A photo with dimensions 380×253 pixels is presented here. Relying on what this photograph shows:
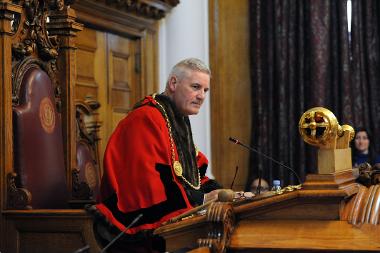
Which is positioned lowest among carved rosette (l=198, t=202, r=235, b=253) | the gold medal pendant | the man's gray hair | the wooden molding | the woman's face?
carved rosette (l=198, t=202, r=235, b=253)

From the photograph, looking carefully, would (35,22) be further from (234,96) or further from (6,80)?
(234,96)

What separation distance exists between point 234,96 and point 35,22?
4150 mm

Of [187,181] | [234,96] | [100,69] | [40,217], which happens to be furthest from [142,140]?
[234,96]

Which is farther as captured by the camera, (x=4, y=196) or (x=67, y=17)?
(x=67, y=17)

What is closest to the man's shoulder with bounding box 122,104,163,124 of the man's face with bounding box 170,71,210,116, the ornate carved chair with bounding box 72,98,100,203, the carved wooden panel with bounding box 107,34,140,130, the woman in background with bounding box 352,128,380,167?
the man's face with bounding box 170,71,210,116

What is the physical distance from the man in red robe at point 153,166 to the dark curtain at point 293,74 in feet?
13.1

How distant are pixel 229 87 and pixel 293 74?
2.32ft

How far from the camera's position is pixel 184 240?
7.55 feet

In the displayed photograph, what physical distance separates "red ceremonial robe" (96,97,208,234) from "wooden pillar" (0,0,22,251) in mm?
596

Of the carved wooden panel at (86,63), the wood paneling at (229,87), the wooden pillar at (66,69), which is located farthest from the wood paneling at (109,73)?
the wooden pillar at (66,69)

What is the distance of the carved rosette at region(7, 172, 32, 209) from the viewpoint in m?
3.88

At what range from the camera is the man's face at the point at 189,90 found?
385 centimetres

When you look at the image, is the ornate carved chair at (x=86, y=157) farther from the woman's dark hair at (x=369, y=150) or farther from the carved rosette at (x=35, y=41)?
Result: the woman's dark hair at (x=369, y=150)

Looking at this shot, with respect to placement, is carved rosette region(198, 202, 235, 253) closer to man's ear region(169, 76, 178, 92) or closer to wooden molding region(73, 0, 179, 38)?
man's ear region(169, 76, 178, 92)
